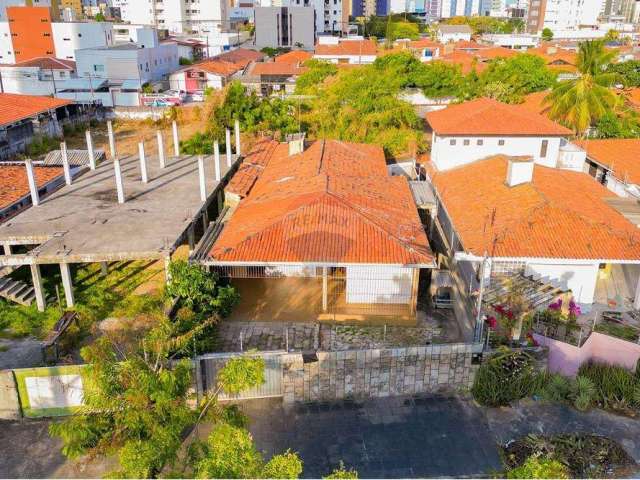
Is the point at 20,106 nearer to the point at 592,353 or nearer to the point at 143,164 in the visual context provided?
the point at 143,164

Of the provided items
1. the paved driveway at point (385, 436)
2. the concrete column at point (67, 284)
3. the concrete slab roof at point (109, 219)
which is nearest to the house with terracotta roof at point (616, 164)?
the paved driveway at point (385, 436)

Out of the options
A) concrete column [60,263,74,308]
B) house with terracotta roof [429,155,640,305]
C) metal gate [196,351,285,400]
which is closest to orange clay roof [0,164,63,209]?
concrete column [60,263,74,308]

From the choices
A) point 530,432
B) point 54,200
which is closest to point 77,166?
point 54,200

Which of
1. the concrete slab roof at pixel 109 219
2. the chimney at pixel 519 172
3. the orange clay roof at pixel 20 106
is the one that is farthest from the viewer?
the orange clay roof at pixel 20 106

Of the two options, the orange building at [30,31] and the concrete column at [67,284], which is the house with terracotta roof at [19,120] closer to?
the concrete column at [67,284]

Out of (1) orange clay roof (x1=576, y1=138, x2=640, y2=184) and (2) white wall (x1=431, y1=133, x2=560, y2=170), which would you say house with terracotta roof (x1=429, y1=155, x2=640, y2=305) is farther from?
(1) orange clay roof (x1=576, y1=138, x2=640, y2=184)
